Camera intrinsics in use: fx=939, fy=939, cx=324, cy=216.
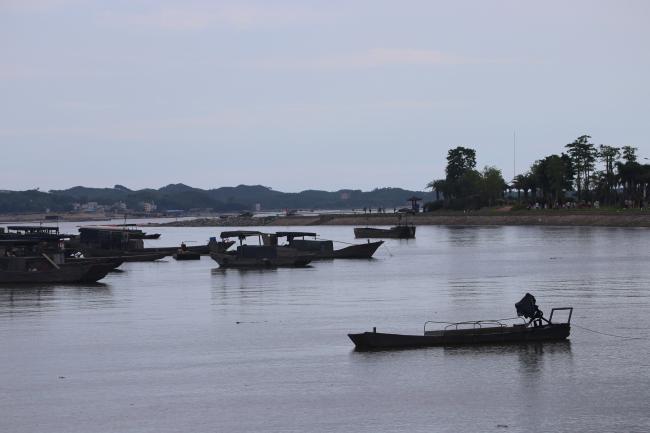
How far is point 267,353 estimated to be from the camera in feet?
140

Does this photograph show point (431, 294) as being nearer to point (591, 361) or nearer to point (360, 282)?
point (360, 282)

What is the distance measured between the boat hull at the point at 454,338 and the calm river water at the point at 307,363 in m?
0.63

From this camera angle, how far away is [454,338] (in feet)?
140

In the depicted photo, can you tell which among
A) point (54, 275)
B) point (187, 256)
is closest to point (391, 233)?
point (187, 256)

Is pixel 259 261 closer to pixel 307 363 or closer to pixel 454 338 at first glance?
pixel 454 338

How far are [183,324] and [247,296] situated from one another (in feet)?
50.6

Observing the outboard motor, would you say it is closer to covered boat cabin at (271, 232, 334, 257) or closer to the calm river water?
the calm river water

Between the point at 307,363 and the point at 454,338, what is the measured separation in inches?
281

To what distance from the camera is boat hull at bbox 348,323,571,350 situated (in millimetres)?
42062

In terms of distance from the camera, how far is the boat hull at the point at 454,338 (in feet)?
138

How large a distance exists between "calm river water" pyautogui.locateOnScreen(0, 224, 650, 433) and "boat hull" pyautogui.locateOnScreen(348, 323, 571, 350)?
0.63 metres

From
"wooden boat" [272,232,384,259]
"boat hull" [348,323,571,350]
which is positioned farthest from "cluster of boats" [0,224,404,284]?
"boat hull" [348,323,571,350]

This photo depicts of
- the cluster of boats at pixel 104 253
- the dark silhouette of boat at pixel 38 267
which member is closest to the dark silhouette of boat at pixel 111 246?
the cluster of boats at pixel 104 253

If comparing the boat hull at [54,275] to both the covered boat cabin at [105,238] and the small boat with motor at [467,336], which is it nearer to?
the covered boat cabin at [105,238]
